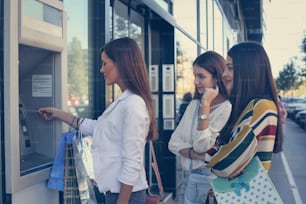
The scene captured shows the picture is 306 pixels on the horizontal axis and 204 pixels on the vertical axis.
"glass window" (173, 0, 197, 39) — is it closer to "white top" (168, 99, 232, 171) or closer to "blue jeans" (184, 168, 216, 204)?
"white top" (168, 99, 232, 171)

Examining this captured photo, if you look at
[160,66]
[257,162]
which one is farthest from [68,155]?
[160,66]

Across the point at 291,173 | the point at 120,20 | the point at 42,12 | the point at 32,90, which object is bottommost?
the point at 291,173

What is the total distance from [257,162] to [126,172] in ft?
1.69

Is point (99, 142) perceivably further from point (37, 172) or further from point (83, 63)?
point (83, 63)

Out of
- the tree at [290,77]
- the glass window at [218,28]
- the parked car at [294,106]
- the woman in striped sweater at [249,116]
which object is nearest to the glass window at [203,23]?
the glass window at [218,28]

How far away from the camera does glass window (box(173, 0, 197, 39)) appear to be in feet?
18.3

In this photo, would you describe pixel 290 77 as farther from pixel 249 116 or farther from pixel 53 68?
pixel 249 116

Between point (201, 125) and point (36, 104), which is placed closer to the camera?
point (201, 125)

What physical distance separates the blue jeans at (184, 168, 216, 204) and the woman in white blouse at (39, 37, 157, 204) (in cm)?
44

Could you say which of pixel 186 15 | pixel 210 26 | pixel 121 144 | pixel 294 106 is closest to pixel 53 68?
pixel 121 144

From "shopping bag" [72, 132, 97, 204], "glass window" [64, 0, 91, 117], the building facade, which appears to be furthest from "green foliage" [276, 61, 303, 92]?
"shopping bag" [72, 132, 97, 204]

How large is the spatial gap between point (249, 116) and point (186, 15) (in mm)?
4596

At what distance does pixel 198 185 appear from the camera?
2283 mm

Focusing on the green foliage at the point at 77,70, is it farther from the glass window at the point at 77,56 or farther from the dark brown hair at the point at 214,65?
the dark brown hair at the point at 214,65
